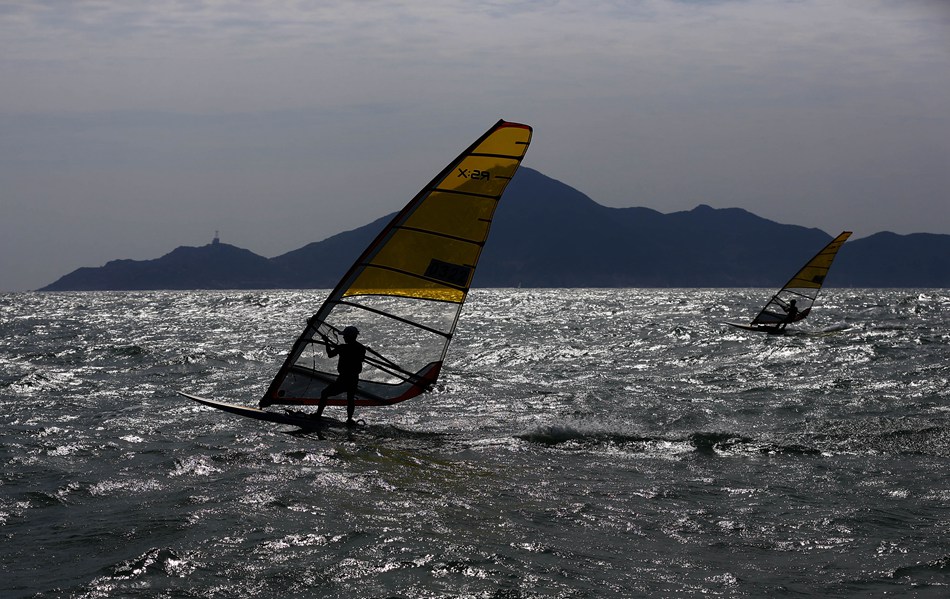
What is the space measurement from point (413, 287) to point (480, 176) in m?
1.58

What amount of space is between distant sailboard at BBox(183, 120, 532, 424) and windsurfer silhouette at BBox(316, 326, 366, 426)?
0.66ft

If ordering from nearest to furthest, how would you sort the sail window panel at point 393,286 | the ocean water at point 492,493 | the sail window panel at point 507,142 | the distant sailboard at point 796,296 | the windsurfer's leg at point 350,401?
the ocean water at point 492,493 → the sail window panel at point 507,142 → the sail window panel at point 393,286 → the windsurfer's leg at point 350,401 → the distant sailboard at point 796,296

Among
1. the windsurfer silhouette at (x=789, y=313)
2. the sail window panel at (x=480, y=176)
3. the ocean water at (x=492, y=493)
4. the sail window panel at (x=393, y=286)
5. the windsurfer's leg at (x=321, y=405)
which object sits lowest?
the ocean water at (x=492, y=493)

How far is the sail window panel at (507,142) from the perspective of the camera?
37.0ft

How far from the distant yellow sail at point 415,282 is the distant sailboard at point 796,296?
2533 cm

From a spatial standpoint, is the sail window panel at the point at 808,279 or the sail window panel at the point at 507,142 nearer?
the sail window panel at the point at 507,142

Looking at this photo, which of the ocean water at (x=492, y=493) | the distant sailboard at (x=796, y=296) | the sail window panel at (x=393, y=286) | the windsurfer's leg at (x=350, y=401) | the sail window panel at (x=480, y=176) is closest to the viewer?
the ocean water at (x=492, y=493)

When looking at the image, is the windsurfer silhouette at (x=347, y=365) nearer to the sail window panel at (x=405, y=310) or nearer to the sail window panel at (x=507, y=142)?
the sail window panel at (x=405, y=310)

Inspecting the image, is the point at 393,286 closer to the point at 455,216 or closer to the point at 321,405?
the point at 455,216

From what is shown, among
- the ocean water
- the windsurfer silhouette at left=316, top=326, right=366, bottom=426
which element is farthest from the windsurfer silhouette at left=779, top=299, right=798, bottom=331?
the windsurfer silhouette at left=316, top=326, right=366, bottom=426

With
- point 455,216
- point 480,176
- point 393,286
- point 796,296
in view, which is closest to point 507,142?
point 480,176

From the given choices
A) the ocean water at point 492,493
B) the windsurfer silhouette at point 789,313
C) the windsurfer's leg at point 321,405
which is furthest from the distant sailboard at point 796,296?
the windsurfer's leg at point 321,405

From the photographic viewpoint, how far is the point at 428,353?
1225 centimetres

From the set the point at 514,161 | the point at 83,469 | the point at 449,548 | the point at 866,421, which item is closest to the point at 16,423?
the point at 83,469
